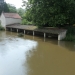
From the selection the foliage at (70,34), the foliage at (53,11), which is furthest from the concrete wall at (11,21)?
the foliage at (70,34)

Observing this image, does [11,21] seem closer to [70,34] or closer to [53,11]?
[53,11]

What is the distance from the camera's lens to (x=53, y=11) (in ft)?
58.0

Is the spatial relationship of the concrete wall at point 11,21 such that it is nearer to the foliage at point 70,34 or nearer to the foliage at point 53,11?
the foliage at point 53,11

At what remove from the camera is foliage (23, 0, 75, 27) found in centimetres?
1744

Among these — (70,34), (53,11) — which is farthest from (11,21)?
(70,34)

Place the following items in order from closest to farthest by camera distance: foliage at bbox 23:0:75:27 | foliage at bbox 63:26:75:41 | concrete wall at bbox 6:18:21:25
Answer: foliage at bbox 63:26:75:41 < foliage at bbox 23:0:75:27 < concrete wall at bbox 6:18:21:25

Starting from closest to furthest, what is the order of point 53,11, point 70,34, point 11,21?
point 53,11, point 70,34, point 11,21

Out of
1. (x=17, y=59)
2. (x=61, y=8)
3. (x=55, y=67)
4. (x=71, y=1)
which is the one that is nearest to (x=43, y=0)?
(x=61, y=8)

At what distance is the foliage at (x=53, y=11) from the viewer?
1744 centimetres

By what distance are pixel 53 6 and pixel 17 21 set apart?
1532 centimetres

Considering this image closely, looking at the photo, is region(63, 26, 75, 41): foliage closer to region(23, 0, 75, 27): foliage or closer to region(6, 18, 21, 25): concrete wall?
region(23, 0, 75, 27): foliage

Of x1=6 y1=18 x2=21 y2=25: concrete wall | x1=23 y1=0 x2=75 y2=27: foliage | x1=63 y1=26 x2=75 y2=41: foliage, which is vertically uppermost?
x1=23 y1=0 x2=75 y2=27: foliage

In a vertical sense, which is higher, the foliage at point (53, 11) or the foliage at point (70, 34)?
the foliage at point (53, 11)

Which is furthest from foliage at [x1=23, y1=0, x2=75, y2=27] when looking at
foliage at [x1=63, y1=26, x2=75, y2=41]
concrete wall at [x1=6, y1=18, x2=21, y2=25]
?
concrete wall at [x1=6, y1=18, x2=21, y2=25]
